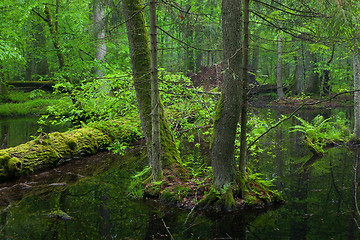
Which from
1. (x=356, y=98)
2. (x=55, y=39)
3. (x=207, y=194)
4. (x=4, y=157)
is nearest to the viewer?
(x=207, y=194)

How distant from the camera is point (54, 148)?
28.8 feet

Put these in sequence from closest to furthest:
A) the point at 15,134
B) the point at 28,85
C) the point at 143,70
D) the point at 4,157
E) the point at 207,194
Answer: the point at 207,194 < the point at 143,70 < the point at 4,157 < the point at 15,134 < the point at 28,85

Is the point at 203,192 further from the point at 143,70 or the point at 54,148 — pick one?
the point at 54,148

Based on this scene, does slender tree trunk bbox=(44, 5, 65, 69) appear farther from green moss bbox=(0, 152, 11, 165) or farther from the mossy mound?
the mossy mound

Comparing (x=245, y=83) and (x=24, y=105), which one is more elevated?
(x=245, y=83)

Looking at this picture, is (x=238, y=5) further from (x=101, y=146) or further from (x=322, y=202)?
(x=101, y=146)

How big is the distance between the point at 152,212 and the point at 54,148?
4846 mm

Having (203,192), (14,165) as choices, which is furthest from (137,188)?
(14,165)

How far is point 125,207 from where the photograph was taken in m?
5.61

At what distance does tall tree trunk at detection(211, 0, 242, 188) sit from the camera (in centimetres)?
499

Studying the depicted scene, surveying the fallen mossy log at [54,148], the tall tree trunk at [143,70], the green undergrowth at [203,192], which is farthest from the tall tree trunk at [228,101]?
the fallen mossy log at [54,148]

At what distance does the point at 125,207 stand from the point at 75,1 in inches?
613

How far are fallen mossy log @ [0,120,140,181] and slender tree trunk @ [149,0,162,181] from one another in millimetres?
2536

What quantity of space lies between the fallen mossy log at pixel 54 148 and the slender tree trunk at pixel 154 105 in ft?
8.32
